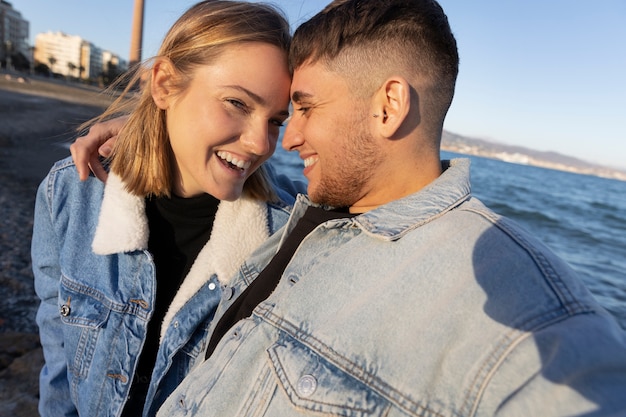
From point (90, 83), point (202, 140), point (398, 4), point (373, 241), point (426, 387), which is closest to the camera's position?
point (426, 387)

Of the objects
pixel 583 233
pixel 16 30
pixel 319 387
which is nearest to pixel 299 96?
pixel 319 387

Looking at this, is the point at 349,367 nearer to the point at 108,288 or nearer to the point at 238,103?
the point at 238,103

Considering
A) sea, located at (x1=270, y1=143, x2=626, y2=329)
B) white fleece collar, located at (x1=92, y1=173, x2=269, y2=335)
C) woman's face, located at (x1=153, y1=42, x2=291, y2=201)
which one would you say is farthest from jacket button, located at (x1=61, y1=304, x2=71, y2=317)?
sea, located at (x1=270, y1=143, x2=626, y2=329)

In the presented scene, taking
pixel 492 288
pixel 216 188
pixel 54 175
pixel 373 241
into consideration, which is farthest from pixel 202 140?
pixel 492 288

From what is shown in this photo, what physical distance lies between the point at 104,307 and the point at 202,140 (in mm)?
896

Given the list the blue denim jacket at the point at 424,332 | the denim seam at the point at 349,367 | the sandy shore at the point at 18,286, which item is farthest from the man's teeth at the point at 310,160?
the sandy shore at the point at 18,286

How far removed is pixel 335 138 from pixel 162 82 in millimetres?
909

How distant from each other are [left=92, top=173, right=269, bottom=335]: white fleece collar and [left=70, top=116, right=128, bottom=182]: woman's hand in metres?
0.11

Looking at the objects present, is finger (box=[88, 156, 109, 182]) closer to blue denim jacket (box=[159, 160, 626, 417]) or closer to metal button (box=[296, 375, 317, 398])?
blue denim jacket (box=[159, 160, 626, 417])

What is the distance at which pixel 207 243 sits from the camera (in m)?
2.03

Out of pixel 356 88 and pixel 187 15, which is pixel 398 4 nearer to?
pixel 356 88

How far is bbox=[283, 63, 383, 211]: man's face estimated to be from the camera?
1729 millimetres

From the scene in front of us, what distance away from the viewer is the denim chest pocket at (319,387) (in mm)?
1155

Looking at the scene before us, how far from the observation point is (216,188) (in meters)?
1.96
